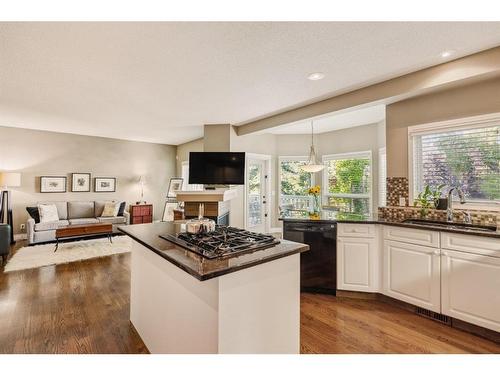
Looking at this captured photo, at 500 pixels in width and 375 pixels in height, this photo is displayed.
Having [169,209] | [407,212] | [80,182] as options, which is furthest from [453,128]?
[80,182]

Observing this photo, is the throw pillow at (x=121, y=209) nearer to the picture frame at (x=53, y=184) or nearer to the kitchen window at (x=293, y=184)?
the picture frame at (x=53, y=184)

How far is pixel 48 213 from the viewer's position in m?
5.20

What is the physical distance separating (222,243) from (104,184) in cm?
626

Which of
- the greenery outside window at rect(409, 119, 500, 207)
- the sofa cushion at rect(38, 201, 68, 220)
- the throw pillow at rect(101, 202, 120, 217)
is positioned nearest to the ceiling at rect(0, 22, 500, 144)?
the greenery outside window at rect(409, 119, 500, 207)

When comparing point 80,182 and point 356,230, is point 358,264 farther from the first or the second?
point 80,182

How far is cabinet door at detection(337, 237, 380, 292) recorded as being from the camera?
274cm

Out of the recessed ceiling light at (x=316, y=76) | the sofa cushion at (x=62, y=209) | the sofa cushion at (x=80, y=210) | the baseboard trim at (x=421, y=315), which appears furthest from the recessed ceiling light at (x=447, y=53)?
the sofa cushion at (x=62, y=209)

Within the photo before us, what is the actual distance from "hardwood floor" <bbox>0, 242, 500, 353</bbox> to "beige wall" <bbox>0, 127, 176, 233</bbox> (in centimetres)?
338

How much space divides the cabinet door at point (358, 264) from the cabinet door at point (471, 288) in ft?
2.06

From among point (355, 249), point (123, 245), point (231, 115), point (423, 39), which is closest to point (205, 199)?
point (231, 115)

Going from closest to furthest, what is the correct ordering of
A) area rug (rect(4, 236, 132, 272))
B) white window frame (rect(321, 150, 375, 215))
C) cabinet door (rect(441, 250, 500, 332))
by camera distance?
cabinet door (rect(441, 250, 500, 332)) < area rug (rect(4, 236, 132, 272)) < white window frame (rect(321, 150, 375, 215))

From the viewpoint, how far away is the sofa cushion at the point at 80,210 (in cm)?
581

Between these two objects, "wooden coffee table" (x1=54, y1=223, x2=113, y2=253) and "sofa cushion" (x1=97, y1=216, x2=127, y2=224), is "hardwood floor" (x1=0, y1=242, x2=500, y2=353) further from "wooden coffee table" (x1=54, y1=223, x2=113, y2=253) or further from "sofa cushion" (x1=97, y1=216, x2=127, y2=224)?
"sofa cushion" (x1=97, y1=216, x2=127, y2=224)

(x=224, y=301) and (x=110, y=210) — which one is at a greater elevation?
(x=110, y=210)
